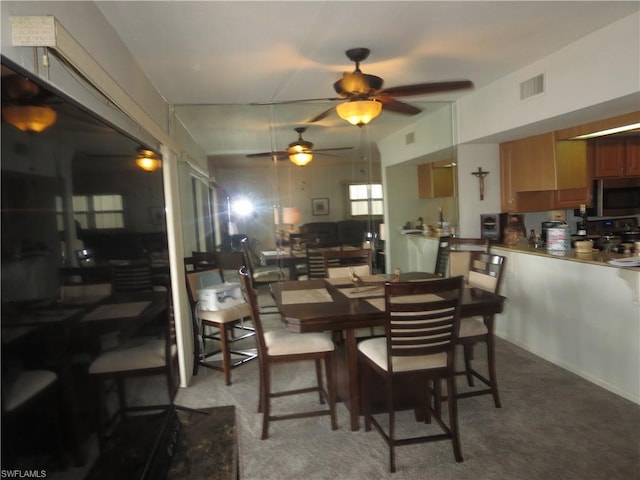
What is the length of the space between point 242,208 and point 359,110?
253cm

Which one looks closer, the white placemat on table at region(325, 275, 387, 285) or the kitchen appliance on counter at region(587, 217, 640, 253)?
the white placemat on table at region(325, 275, 387, 285)

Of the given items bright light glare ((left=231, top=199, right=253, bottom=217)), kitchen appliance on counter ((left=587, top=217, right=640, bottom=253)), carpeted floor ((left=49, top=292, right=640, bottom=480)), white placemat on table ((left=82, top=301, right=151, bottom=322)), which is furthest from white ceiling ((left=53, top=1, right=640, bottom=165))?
carpeted floor ((left=49, top=292, right=640, bottom=480))

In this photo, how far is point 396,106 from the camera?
3221 mm

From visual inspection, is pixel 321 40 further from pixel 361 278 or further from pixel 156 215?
pixel 361 278

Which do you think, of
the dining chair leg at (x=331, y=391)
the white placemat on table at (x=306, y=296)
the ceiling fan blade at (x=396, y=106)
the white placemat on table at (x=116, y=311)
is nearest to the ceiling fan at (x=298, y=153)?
the ceiling fan blade at (x=396, y=106)

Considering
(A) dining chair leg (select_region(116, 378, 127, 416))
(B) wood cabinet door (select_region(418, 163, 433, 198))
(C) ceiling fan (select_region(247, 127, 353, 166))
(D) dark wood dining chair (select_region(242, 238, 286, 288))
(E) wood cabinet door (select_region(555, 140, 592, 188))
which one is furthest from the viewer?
(B) wood cabinet door (select_region(418, 163, 433, 198))

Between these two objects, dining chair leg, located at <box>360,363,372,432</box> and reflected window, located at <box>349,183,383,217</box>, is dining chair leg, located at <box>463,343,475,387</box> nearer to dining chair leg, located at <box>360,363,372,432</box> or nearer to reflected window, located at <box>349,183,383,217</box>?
dining chair leg, located at <box>360,363,372,432</box>

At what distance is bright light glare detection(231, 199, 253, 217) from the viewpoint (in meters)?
4.95

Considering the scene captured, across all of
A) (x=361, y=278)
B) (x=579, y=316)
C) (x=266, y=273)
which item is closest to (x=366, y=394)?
(x=361, y=278)

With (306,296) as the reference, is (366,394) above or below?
below

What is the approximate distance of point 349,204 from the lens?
5.28 meters

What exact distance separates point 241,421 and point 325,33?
99.6 inches

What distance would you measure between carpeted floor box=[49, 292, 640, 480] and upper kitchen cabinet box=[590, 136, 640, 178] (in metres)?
2.24

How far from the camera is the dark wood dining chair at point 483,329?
8.96 ft
